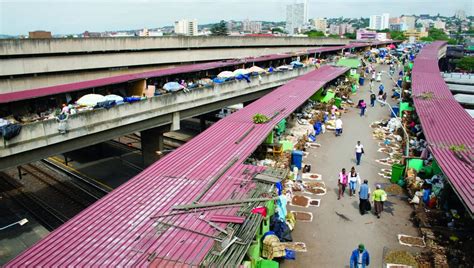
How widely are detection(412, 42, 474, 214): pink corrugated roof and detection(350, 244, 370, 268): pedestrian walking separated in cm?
322

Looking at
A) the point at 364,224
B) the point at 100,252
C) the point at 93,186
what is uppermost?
the point at 100,252

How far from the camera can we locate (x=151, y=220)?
10430 millimetres

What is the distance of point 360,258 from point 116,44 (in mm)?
39064

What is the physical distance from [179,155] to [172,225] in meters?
5.60

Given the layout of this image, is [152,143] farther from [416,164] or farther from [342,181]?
[416,164]

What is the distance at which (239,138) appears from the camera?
57.3ft

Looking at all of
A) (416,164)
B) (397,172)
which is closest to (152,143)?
(397,172)

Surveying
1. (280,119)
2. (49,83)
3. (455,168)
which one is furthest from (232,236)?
(49,83)

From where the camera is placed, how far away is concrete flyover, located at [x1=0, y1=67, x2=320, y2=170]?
1800 centimetres

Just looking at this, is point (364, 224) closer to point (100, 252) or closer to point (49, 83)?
point (100, 252)

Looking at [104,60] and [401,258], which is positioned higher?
[104,60]

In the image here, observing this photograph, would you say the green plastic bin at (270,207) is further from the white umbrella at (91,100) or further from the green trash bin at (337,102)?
the green trash bin at (337,102)

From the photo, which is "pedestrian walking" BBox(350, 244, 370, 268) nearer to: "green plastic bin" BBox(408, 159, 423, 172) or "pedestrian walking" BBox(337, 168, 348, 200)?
"pedestrian walking" BBox(337, 168, 348, 200)

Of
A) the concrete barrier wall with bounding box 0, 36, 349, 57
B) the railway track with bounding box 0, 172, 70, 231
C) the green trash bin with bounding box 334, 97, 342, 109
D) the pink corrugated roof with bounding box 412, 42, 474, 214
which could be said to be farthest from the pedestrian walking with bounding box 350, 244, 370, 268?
the concrete barrier wall with bounding box 0, 36, 349, 57
